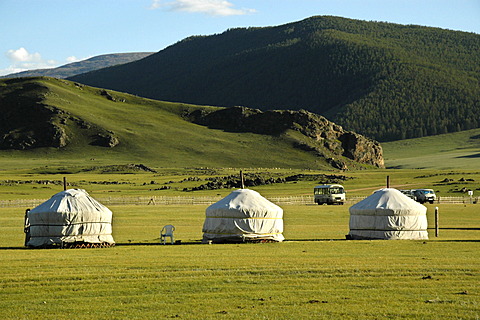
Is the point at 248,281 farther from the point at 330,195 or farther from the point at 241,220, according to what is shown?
the point at 330,195

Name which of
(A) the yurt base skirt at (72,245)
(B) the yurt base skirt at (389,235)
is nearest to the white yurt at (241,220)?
(B) the yurt base skirt at (389,235)

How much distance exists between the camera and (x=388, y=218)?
31.7 metres

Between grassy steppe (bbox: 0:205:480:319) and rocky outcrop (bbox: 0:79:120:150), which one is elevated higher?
rocky outcrop (bbox: 0:79:120:150)

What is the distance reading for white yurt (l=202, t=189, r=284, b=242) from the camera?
99.5 ft

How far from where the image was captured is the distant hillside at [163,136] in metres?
155

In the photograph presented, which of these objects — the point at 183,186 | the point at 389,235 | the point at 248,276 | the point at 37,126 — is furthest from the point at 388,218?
the point at 37,126

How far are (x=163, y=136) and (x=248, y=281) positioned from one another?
151 m

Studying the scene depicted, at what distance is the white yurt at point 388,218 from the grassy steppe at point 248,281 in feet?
5.59

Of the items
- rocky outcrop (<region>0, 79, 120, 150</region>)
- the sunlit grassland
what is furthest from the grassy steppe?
rocky outcrop (<region>0, 79, 120, 150</region>)

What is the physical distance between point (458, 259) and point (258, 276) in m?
7.23

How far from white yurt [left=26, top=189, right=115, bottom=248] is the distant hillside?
377ft

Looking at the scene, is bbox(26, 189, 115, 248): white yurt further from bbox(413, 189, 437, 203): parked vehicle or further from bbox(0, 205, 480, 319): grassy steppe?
bbox(413, 189, 437, 203): parked vehicle

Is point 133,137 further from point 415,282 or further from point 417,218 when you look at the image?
point 415,282

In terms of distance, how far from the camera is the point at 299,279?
751 inches
